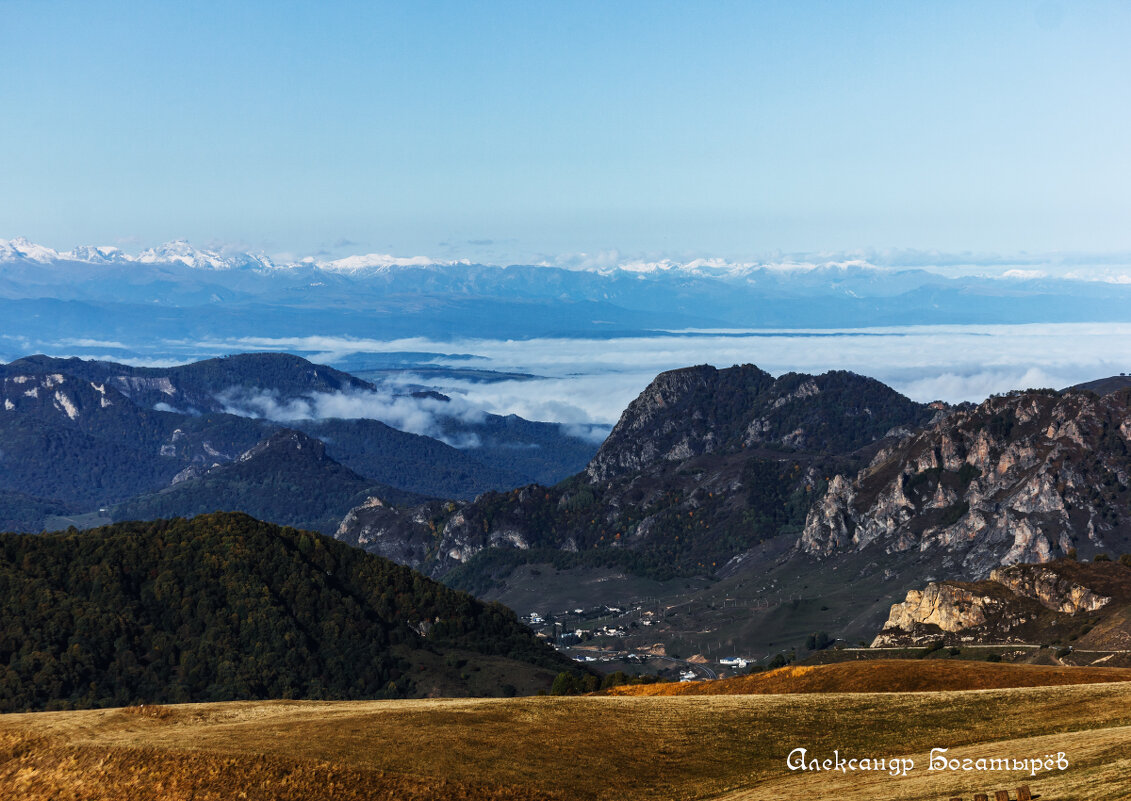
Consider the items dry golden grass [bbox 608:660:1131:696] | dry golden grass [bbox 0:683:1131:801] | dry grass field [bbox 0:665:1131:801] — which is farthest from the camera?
dry golden grass [bbox 608:660:1131:696]

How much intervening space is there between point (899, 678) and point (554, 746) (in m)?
43.9

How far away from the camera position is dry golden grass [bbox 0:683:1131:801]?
71.5 meters

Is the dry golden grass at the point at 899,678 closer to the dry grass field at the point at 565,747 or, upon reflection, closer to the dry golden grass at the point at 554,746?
the dry grass field at the point at 565,747

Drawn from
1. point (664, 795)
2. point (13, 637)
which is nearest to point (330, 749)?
point (664, 795)

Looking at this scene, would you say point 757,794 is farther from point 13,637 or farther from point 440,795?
point 13,637

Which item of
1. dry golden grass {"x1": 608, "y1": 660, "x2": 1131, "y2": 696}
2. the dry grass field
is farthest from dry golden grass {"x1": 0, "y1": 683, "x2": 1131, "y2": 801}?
dry golden grass {"x1": 608, "y1": 660, "x2": 1131, "y2": 696}

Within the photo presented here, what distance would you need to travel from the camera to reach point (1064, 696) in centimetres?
8800

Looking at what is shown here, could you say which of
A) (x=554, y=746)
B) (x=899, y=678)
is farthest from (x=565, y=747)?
(x=899, y=678)

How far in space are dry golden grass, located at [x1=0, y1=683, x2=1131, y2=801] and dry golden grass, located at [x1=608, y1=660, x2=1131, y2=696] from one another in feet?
42.0

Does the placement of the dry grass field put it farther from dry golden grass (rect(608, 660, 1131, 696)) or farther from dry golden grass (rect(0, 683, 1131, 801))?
dry golden grass (rect(608, 660, 1131, 696))

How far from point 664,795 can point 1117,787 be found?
26885 millimetres

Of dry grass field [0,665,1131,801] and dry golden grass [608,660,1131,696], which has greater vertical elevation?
dry grass field [0,665,1131,801]

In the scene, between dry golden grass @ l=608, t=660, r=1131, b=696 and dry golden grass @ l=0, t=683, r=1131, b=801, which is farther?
dry golden grass @ l=608, t=660, r=1131, b=696

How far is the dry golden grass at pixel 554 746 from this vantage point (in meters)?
71.5
